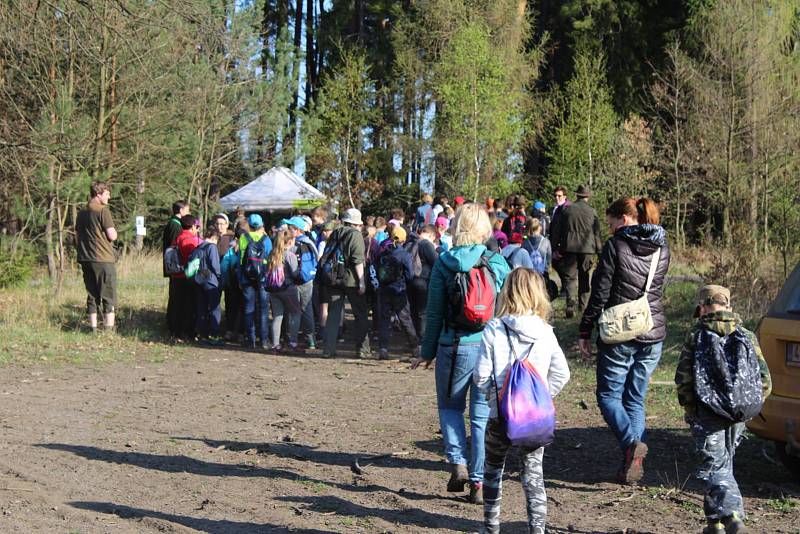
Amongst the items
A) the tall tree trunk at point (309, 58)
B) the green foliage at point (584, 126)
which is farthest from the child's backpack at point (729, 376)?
the tall tree trunk at point (309, 58)

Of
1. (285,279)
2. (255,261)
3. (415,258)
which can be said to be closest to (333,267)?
(285,279)

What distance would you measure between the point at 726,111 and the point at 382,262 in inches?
487

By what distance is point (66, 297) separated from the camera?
681 inches

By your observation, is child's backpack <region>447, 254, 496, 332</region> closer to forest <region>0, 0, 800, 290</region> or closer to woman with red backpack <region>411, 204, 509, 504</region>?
woman with red backpack <region>411, 204, 509, 504</region>

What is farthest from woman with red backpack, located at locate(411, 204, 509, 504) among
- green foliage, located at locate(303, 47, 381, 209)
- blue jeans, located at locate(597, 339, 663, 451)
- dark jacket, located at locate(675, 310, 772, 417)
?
green foliage, located at locate(303, 47, 381, 209)

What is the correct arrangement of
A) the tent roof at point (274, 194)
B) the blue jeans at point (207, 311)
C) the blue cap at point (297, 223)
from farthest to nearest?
the tent roof at point (274, 194) < the blue jeans at point (207, 311) < the blue cap at point (297, 223)

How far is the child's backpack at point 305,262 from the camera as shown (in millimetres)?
14352

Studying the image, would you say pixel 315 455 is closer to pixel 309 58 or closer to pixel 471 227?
pixel 471 227

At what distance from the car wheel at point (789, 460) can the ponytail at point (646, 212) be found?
1.90 m

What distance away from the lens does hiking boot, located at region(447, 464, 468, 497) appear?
677cm

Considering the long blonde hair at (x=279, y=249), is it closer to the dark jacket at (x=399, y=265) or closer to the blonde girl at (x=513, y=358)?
the dark jacket at (x=399, y=265)

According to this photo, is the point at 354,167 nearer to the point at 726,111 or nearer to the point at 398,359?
the point at 726,111

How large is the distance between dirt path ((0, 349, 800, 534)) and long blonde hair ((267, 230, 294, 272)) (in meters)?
2.86

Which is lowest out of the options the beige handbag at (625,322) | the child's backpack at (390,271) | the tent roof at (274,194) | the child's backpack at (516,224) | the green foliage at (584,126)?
the beige handbag at (625,322)
